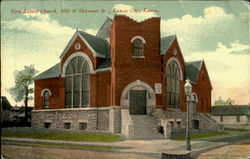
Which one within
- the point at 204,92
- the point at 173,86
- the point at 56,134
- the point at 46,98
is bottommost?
the point at 56,134

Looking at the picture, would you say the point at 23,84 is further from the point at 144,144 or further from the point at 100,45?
the point at 144,144

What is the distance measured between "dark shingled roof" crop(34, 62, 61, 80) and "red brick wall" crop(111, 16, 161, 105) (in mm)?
1777

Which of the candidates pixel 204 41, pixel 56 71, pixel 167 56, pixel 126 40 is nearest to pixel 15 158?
pixel 56 71

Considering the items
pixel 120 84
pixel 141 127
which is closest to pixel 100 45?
pixel 120 84

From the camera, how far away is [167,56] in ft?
35.3

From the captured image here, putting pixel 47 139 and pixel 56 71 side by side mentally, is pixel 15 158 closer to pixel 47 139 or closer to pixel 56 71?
pixel 47 139

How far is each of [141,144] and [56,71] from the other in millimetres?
3625

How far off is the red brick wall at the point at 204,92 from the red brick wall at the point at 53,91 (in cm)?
450

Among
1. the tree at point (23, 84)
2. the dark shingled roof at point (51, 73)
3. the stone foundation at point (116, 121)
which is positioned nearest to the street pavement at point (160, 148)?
the stone foundation at point (116, 121)

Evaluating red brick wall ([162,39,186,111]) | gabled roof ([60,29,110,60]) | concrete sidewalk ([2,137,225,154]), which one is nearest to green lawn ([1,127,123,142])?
concrete sidewalk ([2,137,225,154])

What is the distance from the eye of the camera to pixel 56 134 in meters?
Result: 10.0

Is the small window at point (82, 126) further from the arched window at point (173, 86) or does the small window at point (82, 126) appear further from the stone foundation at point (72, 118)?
the arched window at point (173, 86)

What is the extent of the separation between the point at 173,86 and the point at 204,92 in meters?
1.02

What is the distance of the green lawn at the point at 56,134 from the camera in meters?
9.84
